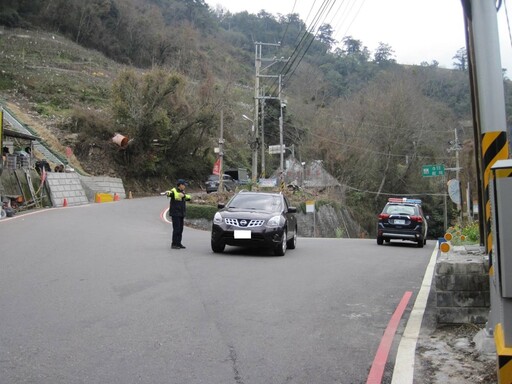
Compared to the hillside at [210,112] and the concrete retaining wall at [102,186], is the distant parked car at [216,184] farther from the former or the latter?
the concrete retaining wall at [102,186]

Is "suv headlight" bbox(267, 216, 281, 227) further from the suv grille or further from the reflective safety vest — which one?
the reflective safety vest

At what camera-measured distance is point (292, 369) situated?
4.93 m

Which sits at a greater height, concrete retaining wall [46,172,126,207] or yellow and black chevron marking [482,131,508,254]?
concrete retaining wall [46,172,126,207]

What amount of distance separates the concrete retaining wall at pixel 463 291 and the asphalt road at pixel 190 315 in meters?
0.63

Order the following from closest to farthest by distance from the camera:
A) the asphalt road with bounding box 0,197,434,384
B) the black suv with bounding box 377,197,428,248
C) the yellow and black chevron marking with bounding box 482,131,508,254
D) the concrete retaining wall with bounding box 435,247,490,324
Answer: the asphalt road with bounding box 0,197,434,384 → the yellow and black chevron marking with bounding box 482,131,508,254 → the concrete retaining wall with bounding box 435,247,490,324 → the black suv with bounding box 377,197,428,248

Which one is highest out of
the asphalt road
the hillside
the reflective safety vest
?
the hillside

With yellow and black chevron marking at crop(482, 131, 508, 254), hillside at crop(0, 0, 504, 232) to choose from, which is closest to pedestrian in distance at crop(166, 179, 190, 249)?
yellow and black chevron marking at crop(482, 131, 508, 254)

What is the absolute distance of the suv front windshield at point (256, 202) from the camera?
45.7 ft

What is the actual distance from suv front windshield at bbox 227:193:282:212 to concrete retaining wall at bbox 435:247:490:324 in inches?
302

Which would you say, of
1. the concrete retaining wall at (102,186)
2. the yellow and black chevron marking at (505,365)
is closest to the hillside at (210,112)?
the concrete retaining wall at (102,186)

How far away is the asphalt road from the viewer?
486 centimetres

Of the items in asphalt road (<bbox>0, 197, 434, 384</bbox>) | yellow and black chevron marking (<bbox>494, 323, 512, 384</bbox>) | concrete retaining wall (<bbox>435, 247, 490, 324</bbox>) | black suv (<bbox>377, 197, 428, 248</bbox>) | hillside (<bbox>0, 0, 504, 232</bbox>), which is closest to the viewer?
yellow and black chevron marking (<bbox>494, 323, 512, 384</bbox>)

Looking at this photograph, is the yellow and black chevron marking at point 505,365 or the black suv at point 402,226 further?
the black suv at point 402,226

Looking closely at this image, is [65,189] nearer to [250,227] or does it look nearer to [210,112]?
[210,112]
